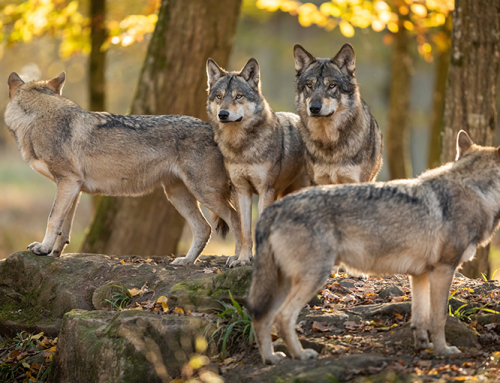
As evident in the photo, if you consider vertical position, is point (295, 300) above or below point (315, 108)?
below

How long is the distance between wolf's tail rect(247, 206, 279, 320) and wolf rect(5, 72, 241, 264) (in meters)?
2.60

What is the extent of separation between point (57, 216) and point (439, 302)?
4507 millimetres

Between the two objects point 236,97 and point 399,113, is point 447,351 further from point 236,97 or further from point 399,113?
point 399,113

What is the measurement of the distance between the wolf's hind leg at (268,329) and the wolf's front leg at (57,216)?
3396 mm

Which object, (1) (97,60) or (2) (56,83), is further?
(1) (97,60)

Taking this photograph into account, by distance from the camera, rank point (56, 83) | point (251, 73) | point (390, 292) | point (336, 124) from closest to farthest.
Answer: point (390, 292) < point (336, 124) < point (251, 73) < point (56, 83)

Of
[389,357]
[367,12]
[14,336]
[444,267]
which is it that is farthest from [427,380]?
[367,12]

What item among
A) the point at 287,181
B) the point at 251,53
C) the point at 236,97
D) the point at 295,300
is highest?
the point at 251,53

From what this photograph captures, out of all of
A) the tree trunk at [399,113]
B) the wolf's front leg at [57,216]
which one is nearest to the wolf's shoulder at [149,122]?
the wolf's front leg at [57,216]

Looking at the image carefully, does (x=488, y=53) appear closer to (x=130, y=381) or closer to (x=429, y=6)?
(x=429, y=6)

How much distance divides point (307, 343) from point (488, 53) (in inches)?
200

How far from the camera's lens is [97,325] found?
464 centimetres

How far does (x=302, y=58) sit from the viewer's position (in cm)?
630

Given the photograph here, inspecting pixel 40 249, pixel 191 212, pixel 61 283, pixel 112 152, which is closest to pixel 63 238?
pixel 40 249
